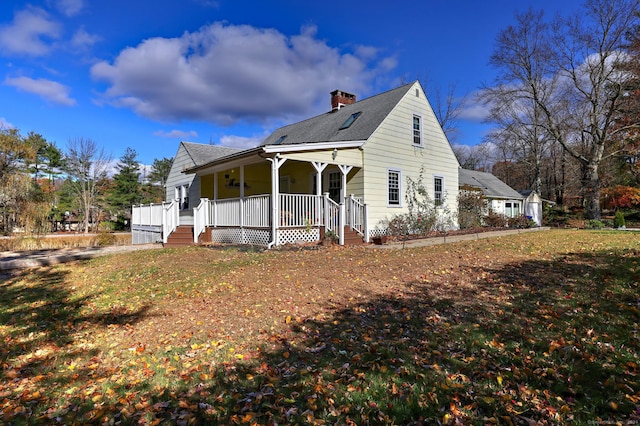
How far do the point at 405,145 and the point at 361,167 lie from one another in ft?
10.4

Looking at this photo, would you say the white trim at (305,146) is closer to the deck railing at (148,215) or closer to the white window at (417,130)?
the white window at (417,130)

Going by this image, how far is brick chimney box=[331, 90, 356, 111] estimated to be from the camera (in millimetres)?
18702

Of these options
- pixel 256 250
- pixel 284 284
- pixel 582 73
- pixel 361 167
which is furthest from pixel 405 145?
pixel 582 73

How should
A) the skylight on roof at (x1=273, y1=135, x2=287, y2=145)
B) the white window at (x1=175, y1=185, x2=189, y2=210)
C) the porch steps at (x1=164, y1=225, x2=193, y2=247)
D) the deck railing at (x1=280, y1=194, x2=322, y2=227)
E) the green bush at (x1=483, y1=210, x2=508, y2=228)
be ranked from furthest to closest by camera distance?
the skylight on roof at (x1=273, y1=135, x2=287, y2=145), the white window at (x1=175, y1=185, x2=189, y2=210), the green bush at (x1=483, y1=210, x2=508, y2=228), the porch steps at (x1=164, y1=225, x2=193, y2=247), the deck railing at (x1=280, y1=194, x2=322, y2=227)

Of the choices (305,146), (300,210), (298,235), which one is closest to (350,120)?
Result: (305,146)

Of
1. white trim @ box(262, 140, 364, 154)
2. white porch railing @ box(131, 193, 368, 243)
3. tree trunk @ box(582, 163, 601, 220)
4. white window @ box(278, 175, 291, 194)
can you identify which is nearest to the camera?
white trim @ box(262, 140, 364, 154)

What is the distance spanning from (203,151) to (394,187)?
12.1 m

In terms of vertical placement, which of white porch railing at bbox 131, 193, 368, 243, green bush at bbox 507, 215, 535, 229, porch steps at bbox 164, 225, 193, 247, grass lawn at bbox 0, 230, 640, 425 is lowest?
grass lawn at bbox 0, 230, 640, 425

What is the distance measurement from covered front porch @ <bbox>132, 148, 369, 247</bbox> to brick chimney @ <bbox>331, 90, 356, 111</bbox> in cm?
542

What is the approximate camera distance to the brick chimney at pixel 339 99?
18.7 meters

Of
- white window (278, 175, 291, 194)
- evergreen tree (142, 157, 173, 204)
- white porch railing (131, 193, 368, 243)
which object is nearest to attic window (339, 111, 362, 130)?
white window (278, 175, 291, 194)

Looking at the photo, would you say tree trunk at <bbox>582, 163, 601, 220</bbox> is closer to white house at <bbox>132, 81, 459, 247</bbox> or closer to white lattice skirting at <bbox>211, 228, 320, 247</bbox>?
white house at <bbox>132, 81, 459, 247</bbox>

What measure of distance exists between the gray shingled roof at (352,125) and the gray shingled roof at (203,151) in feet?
11.9

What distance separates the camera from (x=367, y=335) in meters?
4.11
